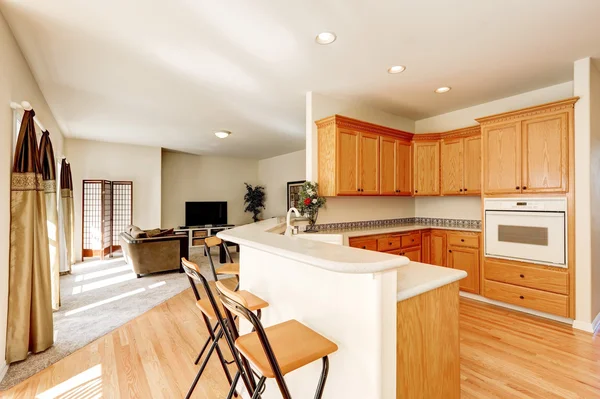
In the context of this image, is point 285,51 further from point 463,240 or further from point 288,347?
point 463,240

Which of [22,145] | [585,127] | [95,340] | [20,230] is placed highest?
[585,127]

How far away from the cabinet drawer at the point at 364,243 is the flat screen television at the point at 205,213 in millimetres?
6069

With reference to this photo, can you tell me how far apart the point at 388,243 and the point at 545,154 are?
1999 mm

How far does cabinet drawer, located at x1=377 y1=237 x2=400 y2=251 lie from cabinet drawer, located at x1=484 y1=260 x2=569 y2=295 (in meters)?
1.09

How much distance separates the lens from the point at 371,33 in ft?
8.14

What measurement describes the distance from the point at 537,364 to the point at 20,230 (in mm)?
4256

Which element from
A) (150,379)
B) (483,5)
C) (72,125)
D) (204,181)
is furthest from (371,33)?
(204,181)

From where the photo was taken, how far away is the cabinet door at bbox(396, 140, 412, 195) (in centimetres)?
447

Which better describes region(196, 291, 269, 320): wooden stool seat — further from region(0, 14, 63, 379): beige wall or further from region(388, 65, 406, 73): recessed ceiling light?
region(388, 65, 406, 73): recessed ceiling light

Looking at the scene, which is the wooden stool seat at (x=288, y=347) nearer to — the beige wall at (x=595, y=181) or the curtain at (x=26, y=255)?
the curtain at (x=26, y=255)

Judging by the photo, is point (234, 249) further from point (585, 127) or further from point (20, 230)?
point (585, 127)

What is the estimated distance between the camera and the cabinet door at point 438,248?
4.31 m

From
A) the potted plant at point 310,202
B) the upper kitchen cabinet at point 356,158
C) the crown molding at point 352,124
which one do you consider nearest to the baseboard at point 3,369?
the potted plant at point 310,202

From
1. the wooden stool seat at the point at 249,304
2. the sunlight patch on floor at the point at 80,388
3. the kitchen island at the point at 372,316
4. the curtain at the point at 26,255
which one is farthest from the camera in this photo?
the curtain at the point at 26,255
